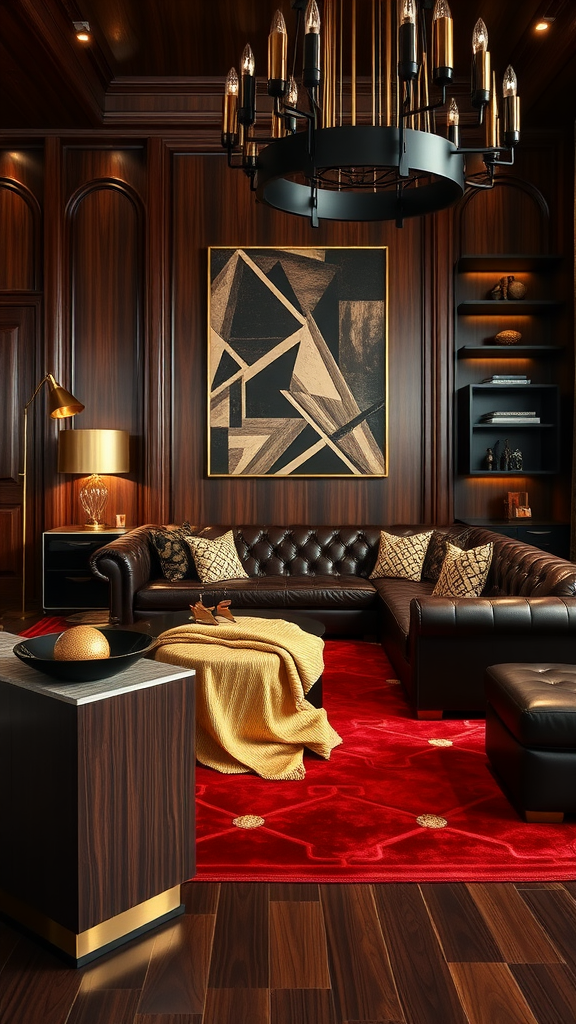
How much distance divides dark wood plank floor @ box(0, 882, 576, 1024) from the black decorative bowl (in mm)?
664

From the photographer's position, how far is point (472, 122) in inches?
254

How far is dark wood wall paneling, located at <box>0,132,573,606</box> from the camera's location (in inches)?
256

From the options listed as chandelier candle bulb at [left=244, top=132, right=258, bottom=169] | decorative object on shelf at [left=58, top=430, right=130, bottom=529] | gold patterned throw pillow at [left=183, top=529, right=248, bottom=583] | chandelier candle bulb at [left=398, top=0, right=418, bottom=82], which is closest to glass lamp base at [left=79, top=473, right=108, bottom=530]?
decorative object on shelf at [left=58, top=430, right=130, bottom=529]

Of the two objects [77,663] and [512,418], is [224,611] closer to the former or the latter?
[77,663]

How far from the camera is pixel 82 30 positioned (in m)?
5.38

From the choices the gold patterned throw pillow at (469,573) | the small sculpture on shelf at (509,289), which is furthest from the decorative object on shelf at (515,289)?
the gold patterned throw pillow at (469,573)

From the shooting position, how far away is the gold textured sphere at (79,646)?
A: 6.47 ft

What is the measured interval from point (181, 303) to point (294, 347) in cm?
95

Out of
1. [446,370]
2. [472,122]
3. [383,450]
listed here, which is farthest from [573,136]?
[383,450]

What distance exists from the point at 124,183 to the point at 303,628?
4.22 m

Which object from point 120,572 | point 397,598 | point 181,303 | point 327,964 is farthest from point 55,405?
point 327,964

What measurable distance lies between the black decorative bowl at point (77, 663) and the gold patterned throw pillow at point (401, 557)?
12.5 ft

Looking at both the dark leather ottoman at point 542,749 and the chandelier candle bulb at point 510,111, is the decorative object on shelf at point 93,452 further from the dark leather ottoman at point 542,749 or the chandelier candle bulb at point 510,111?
the dark leather ottoman at point 542,749

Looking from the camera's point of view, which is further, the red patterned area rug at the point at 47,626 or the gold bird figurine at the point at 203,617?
the red patterned area rug at the point at 47,626
